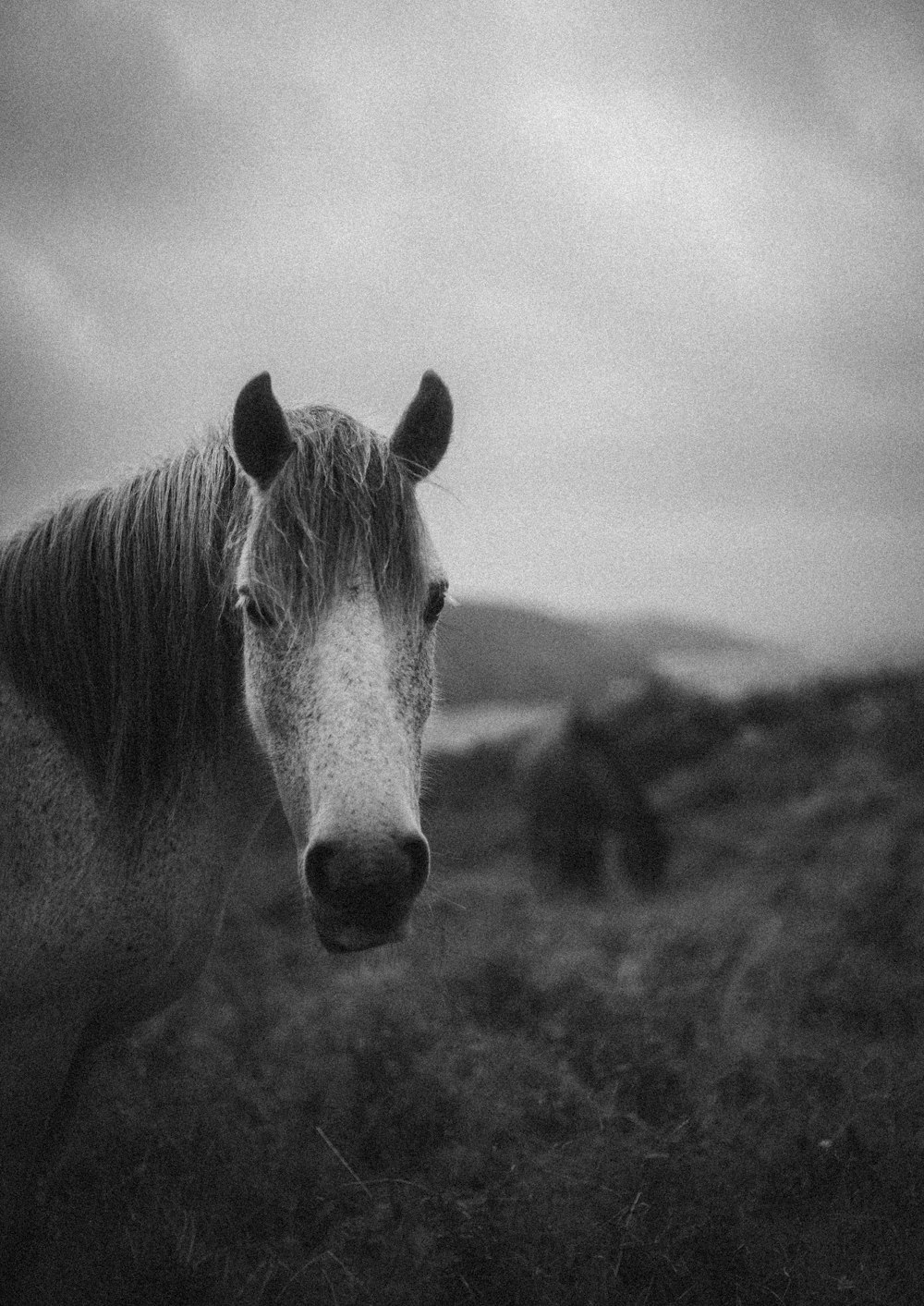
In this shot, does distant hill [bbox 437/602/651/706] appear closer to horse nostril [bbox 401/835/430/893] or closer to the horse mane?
the horse mane

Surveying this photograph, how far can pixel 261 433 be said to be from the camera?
2453 millimetres

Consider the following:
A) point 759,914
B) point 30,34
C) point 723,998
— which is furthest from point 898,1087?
point 30,34

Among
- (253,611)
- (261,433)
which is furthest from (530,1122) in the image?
(261,433)

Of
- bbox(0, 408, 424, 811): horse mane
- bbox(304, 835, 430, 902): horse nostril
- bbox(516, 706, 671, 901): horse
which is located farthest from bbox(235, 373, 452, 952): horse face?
bbox(516, 706, 671, 901): horse

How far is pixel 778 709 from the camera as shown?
471 inches

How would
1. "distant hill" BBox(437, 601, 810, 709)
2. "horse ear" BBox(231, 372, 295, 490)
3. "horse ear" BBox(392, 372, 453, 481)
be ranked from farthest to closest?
"distant hill" BBox(437, 601, 810, 709), "horse ear" BBox(392, 372, 453, 481), "horse ear" BBox(231, 372, 295, 490)

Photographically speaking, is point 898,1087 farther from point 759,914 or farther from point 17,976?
point 17,976

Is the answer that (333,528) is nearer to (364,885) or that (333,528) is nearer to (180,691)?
(180,691)

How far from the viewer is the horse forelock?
7.41ft

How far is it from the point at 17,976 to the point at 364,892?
56.4 inches

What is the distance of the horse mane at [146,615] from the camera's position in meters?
2.64

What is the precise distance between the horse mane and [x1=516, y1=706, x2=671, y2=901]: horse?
740 centimetres

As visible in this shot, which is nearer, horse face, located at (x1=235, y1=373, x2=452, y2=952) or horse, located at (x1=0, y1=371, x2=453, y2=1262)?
horse face, located at (x1=235, y1=373, x2=452, y2=952)

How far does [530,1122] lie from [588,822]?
6225mm
